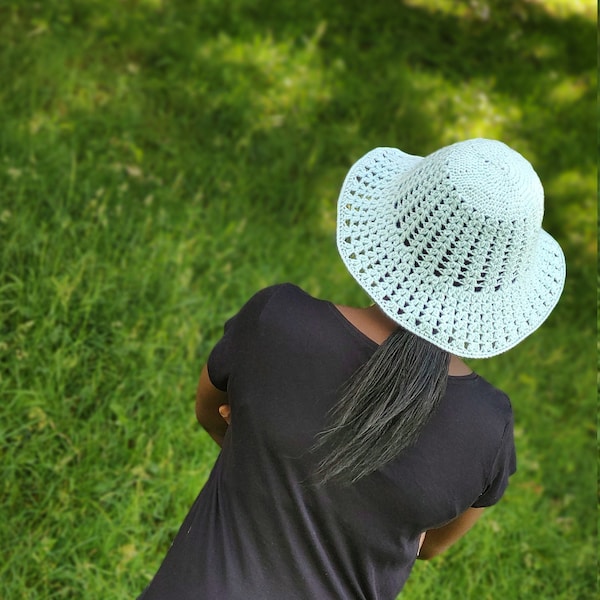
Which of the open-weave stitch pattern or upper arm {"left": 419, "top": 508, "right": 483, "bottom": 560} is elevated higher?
the open-weave stitch pattern

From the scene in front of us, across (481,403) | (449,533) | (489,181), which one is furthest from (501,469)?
(489,181)

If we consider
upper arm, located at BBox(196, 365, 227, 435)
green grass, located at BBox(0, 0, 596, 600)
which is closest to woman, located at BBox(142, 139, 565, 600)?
upper arm, located at BBox(196, 365, 227, 435)

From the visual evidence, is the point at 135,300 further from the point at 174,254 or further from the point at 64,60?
the point at 64,60

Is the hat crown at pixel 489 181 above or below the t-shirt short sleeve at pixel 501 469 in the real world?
above

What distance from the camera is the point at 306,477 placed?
1.43 metres

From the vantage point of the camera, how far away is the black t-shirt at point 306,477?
1423 millimetres

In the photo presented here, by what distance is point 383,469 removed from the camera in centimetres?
142

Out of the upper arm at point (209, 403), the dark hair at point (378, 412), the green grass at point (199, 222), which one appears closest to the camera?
the dark hair at point (378, 412)

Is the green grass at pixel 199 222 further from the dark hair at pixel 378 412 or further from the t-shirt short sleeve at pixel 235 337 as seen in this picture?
the dark hair at pixel 378 412

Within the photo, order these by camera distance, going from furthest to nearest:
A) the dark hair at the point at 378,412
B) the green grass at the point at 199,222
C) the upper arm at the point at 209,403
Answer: the green grass at the point at 199,222, the upper arm at the point at 209,403, the dark hair at the point at 378,412

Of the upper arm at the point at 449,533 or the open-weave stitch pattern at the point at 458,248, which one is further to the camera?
the upper arm at the point at 449,533

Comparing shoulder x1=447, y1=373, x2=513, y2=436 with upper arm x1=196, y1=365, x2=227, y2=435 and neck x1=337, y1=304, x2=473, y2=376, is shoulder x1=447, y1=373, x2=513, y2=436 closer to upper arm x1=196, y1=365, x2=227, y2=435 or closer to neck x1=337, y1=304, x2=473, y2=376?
→ neck x1=337, y1=304, x2=473, y2=376

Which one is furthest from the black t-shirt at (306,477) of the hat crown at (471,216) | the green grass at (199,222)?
the green grass at (199,222)

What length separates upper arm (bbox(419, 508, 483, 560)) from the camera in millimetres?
1753
